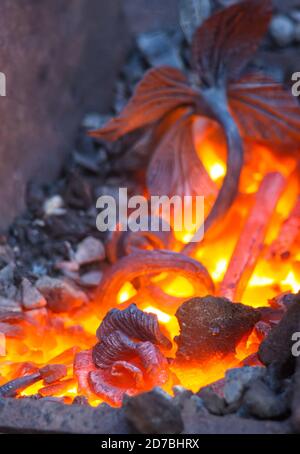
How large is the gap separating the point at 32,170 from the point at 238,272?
35.3 inches

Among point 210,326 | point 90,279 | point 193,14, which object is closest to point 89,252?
point 90,279

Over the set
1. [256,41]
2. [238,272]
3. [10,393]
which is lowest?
[10,393]

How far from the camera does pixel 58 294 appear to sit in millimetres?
2051

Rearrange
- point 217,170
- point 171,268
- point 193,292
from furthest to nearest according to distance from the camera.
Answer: point 217,170, point 193,292, point 171,268

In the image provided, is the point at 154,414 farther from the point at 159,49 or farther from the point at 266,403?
the point at 159,49

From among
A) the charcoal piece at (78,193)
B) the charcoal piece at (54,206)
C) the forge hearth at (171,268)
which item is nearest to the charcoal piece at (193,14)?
the forge hearth at (171,268)

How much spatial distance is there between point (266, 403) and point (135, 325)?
47 cm

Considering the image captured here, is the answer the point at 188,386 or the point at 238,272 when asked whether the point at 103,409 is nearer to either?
the point at 188,386

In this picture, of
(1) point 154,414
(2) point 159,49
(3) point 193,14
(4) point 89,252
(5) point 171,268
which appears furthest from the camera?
(2) point 159,49

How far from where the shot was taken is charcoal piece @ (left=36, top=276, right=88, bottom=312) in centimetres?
205

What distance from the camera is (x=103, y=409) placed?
55.4 inches

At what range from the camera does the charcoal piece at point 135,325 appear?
1.69 meters
